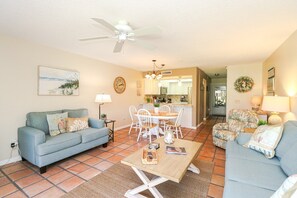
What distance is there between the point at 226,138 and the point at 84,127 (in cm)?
308

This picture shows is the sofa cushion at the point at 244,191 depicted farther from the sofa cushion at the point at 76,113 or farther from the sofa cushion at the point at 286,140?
the sofa cushion at the point at 76,113

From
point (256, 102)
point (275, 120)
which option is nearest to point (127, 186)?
point (275, 120)

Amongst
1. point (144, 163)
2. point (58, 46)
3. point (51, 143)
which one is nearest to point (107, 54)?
point (58, 46)

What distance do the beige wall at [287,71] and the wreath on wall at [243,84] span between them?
154 cm

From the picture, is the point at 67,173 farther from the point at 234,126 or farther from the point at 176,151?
the point at 234,126

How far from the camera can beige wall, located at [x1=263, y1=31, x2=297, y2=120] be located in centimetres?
235

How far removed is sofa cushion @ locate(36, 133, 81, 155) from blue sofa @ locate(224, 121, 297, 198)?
2461 mm

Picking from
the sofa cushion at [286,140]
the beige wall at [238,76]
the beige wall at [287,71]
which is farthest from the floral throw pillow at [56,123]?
the beige wall at [238,76]

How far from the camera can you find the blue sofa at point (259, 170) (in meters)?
1.23

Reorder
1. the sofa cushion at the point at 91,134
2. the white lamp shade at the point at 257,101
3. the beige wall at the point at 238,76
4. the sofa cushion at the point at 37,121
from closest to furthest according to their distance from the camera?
the sofa cushion at the point at 37,121 → the sofa cushion at the point at 91,134 → the white lamp shade at the point at 257,101 → the beige wall at the point at 238,76

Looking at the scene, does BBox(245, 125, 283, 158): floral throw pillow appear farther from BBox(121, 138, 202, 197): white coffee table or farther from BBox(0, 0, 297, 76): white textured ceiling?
BBox(0, 0, 297, 76): white textured ceiling

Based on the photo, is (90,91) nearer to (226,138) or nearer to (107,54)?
(107,54)

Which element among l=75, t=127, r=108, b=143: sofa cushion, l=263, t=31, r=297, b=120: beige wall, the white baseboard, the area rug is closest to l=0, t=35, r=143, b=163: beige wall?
the white baseboard

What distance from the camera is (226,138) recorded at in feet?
10.2
